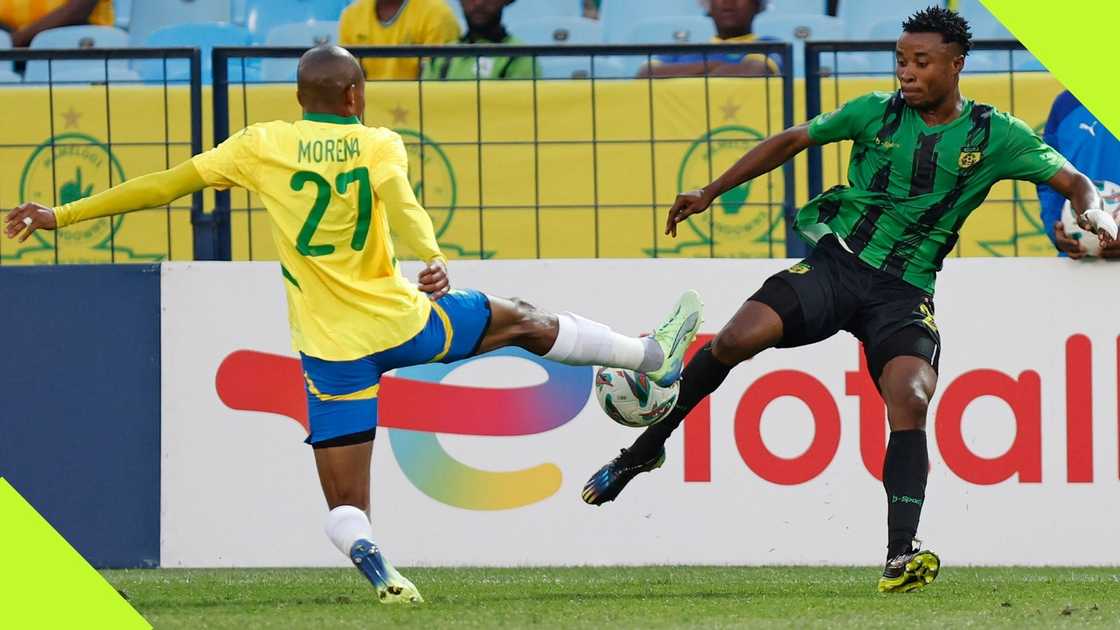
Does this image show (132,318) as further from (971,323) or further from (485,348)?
(971,323)

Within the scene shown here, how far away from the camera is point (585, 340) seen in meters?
5.89

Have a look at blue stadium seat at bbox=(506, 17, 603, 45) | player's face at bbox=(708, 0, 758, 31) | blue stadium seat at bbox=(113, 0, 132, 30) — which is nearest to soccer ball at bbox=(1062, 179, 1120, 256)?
player's face at bbox=(708, 0, 758, 31)

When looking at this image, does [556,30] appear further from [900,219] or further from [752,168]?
[900,219]

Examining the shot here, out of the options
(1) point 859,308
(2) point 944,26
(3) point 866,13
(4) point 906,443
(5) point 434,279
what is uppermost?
(3) point 866,13

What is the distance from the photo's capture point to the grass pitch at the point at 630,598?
16.6 feet

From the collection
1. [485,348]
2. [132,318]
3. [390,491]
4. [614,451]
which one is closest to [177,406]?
[132,318]

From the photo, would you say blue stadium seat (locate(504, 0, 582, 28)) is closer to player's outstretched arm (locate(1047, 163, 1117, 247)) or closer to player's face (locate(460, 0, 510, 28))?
player's face (locate(460, 0, 510, 28))

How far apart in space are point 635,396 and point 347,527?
Answer: 130 cm

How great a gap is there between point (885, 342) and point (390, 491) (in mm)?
2641

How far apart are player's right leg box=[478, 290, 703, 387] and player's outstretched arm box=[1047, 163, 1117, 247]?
135 centimetres

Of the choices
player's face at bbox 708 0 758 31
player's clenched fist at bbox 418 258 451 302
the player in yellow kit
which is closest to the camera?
player's clenched fist at bbox 418 258 451 302

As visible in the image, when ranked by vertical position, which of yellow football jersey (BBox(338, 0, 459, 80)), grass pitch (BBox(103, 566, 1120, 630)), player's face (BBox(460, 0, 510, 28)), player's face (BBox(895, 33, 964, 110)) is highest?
player's face (BBox(460, 0, 510, 28))

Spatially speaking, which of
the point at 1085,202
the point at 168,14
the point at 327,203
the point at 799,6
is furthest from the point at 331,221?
the point at 168,14

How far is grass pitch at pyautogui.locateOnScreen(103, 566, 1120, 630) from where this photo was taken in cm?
505
